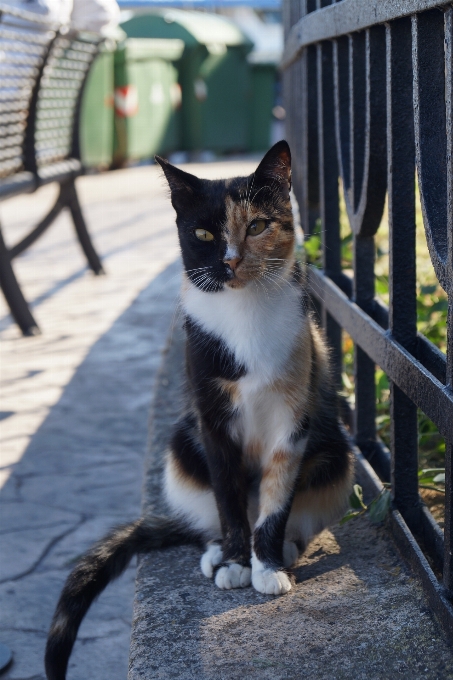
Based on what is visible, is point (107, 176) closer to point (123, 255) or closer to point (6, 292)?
point (123, 255)

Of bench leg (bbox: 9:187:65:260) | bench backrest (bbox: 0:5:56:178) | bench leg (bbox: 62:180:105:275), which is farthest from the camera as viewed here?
bench leg (bbox: 62:180:105:275)

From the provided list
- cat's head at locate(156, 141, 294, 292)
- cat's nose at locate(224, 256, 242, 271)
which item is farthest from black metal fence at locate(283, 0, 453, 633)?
cat's nose at locate(224, 256, 242, 271)

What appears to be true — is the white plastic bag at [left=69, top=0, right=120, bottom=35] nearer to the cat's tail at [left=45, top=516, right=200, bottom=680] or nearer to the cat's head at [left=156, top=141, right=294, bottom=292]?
the cat's head at [left=156, top=141, right=294, bottom=292]

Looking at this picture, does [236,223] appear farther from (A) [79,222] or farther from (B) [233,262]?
(A) [79,222]

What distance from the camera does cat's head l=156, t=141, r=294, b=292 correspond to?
192 cm

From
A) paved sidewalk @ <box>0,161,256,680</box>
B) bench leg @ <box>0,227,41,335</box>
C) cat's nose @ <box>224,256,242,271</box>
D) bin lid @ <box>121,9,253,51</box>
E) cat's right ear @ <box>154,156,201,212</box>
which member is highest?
bin lid @ <box>121,9,253,51</box>

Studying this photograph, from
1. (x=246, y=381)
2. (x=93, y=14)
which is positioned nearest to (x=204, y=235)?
(x=246, y=381)

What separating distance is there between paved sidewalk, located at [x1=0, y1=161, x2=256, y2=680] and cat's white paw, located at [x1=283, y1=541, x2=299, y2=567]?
20.8 inches

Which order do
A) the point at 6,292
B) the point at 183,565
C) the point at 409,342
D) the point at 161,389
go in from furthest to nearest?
the point at 6,292 → the point at 161,389 → the point at 183,565 → the point at 409,342

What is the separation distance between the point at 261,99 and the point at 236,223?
41.7ft

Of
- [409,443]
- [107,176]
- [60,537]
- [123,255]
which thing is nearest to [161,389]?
[60,537]

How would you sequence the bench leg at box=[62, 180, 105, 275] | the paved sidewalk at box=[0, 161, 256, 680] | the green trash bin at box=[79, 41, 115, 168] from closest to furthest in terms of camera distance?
the paved sidewalk at box=[0, 161, 256, 680] < the bench leg at box=[62, 180, 105, 275] < the green trash bin at box=[79, 41, 115, 168]

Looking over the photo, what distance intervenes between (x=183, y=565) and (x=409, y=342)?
0.81 meters

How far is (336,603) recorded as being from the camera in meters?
1.79
